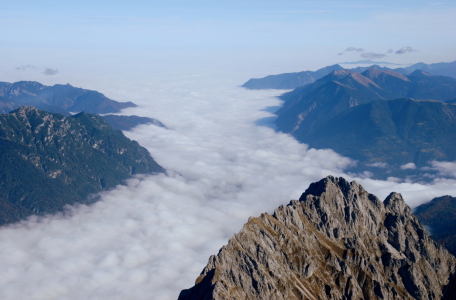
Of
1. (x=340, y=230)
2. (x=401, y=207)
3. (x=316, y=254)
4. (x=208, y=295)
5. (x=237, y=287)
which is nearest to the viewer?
(x=208, y=295)

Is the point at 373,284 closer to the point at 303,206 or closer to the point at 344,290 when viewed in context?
the point at 344,290

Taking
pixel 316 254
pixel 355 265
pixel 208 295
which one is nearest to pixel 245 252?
pixel 208 295

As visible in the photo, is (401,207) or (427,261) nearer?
(427,261)

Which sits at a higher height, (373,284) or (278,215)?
(278,215)

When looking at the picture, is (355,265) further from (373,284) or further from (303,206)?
(303,206)

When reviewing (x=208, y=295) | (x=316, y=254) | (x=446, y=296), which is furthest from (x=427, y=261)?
(x=208, y=295)

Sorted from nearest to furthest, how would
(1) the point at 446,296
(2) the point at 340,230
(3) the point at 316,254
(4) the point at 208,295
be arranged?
(4) the point at 208,295, (1) the point at 446,296, (3) the point at 316,254, (2) the point at 340,230
